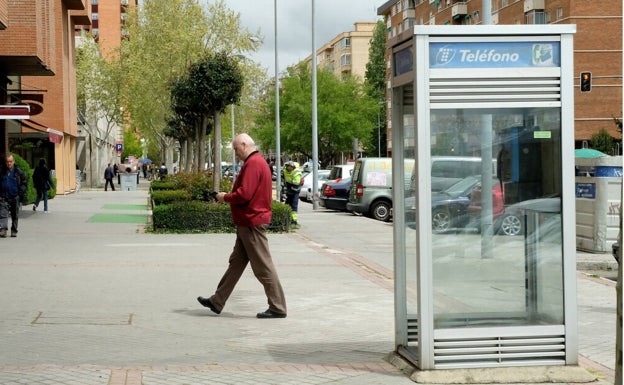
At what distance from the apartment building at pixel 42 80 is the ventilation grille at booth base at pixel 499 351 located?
57.3ft

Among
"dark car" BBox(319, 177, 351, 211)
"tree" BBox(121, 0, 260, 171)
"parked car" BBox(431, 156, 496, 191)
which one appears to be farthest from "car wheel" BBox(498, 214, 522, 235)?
"tree" BBox(121, 0, 260, 171)

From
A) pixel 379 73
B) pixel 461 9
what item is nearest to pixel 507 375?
pixel 461 9

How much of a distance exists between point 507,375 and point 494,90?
1866mm

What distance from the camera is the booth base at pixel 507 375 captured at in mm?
6691

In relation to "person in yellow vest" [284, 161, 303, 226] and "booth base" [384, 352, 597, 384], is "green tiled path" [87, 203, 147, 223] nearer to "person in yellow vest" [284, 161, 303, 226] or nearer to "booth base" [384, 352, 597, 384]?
"person in yellow vest" [284, 161, 303, 226]

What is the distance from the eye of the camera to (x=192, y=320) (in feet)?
31.9

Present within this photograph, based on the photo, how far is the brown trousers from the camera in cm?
973

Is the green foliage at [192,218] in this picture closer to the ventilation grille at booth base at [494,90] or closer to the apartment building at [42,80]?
the apartment building at [42,80]

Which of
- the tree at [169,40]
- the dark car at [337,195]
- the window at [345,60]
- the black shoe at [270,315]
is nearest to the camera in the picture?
the black shoe at [270,315]

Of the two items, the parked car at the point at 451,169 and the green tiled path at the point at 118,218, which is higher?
the parked car at the point at 451,169

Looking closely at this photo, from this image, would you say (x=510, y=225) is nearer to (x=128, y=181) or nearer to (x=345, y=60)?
(x=128, y=181)

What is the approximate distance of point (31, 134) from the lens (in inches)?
1833

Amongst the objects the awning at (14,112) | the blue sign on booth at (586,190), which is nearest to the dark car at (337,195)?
the awning at (14,112)

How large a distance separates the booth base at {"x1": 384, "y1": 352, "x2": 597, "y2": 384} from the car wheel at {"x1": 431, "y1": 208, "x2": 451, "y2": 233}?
0.93 m
